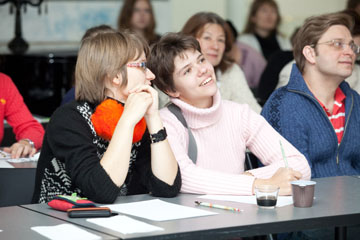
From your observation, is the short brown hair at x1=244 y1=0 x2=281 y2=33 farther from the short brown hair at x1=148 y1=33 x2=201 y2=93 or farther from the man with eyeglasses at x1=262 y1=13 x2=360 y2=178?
the short brown hair at x1=148 y1=33 x2=201 y2=93

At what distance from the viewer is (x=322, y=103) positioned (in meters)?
3.38

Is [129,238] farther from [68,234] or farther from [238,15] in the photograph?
[238,15]

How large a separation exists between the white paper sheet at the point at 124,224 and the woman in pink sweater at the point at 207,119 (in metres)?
0.77

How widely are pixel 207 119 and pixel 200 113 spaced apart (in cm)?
6

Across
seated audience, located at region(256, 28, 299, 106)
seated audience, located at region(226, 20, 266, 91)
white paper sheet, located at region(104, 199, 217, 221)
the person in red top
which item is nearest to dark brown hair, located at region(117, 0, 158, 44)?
seated audience, located at region(226, 20, 266, 91)

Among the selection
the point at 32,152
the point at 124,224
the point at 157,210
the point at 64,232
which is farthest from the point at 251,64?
the point at 64,232

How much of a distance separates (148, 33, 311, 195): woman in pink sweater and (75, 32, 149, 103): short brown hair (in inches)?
14.0

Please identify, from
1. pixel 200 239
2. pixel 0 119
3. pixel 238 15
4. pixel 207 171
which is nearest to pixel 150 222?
pixel 200 239

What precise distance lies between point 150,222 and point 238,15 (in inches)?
230

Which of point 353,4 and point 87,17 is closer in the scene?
point 353,4

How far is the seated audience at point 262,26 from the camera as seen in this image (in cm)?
722

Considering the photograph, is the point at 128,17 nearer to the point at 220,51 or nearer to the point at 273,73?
the point at 273,73

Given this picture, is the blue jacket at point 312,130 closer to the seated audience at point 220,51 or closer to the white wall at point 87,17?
the seated audience at point 220,51

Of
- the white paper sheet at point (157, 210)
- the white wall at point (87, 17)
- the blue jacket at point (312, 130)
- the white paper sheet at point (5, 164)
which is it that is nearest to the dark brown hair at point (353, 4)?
the white wall at point (87, 17)
